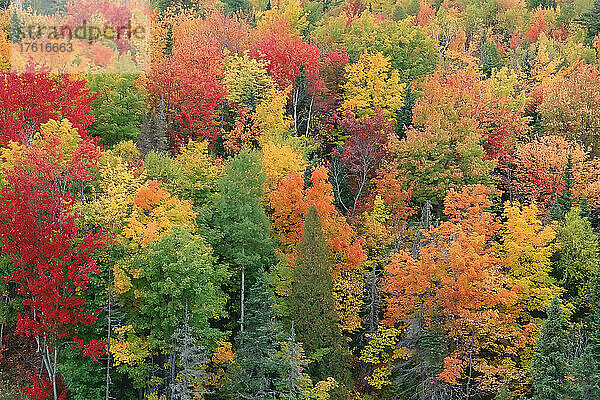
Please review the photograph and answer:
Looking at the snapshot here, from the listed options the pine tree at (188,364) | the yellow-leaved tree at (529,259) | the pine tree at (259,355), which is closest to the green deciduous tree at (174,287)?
the pine tree at (188,364)

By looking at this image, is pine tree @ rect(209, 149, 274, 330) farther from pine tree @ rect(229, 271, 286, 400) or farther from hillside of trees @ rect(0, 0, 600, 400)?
pine tree @ rect(229, 271, 286, 400)

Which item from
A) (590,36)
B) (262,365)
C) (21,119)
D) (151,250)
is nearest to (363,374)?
(262,365)

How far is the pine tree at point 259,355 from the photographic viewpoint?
3186 centimetres

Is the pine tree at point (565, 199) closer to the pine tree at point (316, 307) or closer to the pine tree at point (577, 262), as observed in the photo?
the pine tree at point (577, 262)

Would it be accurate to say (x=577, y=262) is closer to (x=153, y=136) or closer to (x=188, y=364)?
(x=188, y=364)

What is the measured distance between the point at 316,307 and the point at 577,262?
15653mm

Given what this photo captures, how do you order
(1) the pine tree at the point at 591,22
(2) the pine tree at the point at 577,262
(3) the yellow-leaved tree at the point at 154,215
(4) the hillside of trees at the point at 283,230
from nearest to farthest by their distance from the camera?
(4) the hillside of trees at the point at 283,230 → (3) the yellow-leaved tree at the point at 154,215 → (2) the pine tree at the point at 577,262 → (1) the pine tree at the point at 591,22

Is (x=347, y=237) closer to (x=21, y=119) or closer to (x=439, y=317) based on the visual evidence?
(x=439, y=317)

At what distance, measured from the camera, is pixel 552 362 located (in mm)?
28875

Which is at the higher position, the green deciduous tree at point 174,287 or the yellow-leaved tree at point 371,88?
the yellow-leaved tree at point 371,88

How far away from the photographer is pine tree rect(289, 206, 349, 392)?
3472 centimetres

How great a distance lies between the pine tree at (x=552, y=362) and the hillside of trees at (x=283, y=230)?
86 millimetres

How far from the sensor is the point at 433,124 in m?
45.5

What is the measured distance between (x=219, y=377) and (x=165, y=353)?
11.2ft
